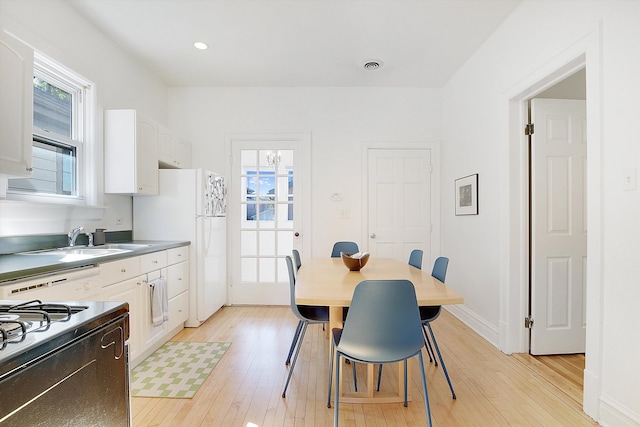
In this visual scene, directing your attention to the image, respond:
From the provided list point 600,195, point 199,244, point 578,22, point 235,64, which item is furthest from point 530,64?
point 199,244

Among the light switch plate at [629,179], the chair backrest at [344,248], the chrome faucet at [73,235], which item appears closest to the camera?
the light switch plate at [629,179]

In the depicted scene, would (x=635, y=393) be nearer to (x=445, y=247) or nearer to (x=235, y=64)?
(x=445, y=247)

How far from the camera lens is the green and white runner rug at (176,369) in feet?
7.06

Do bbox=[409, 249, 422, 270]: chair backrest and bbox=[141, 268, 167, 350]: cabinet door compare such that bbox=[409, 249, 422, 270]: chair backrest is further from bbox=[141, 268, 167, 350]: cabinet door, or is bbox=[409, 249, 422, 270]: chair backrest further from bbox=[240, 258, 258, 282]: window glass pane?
bbox=[141, 268, 167, 350]: cabinet door

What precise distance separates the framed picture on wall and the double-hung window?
11.6 ft

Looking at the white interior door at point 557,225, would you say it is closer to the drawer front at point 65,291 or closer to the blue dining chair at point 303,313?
the blue dining chair at point 303,313

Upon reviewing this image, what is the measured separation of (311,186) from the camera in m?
4.13

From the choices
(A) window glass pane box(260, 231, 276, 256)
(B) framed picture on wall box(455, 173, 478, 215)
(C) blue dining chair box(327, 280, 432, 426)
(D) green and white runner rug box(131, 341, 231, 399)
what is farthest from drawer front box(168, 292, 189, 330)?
(B) framed picture on wall box(455, 173, 478, 215)

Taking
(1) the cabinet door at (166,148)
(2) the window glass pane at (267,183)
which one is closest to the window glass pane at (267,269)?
(2) the window glass pane at (267,183)

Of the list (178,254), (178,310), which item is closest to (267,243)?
(178,254)

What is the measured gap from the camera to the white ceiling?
2592 mm

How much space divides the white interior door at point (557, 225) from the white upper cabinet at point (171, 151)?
11.1ft

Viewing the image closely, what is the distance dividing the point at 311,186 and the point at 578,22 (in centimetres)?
282

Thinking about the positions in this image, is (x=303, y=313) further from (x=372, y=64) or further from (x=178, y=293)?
(x=372, y=64)
